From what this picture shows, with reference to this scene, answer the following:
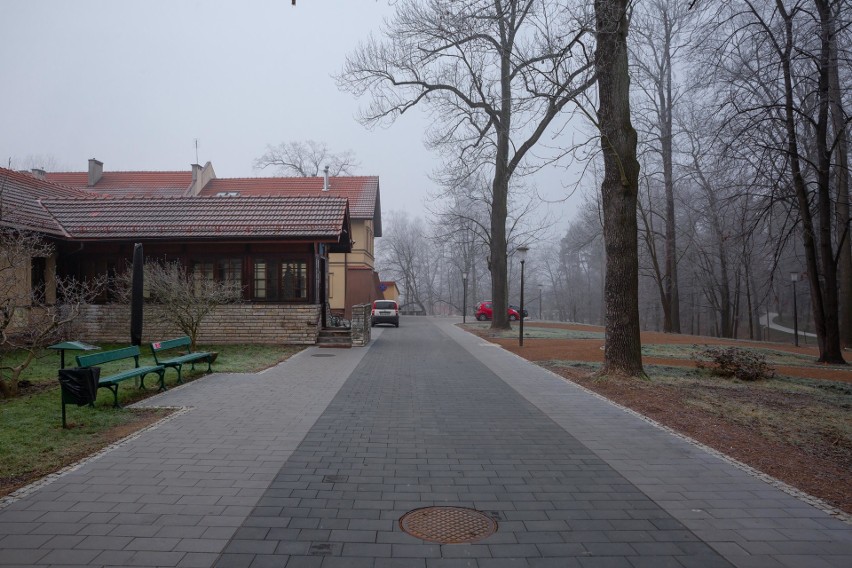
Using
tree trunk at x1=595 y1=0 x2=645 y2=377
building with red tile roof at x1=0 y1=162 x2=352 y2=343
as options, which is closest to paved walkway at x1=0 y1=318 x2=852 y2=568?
tree trunk at x1=595 y1=0 x2=645 y2=377

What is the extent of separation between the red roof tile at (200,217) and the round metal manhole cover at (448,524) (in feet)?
47.8

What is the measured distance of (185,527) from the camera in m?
4.30

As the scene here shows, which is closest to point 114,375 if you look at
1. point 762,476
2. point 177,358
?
point 177,358

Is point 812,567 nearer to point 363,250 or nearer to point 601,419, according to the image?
point 601,419

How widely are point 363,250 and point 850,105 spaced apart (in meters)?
25.9

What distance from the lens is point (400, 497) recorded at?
198 inches

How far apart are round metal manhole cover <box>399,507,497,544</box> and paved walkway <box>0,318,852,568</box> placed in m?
0.10

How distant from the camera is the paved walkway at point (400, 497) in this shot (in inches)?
155

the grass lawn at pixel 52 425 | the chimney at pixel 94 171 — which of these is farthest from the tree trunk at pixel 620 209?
the chimney at pixel 94 171

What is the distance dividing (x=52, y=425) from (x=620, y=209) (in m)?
9.94

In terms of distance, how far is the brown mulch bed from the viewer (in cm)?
586

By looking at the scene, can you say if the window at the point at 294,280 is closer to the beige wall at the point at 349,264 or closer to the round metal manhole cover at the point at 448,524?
the beige wall at the point at 349,264

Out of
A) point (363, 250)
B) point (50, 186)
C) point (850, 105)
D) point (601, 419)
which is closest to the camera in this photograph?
point (601, 419)

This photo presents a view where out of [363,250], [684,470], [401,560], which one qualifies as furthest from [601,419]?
[363,250]
